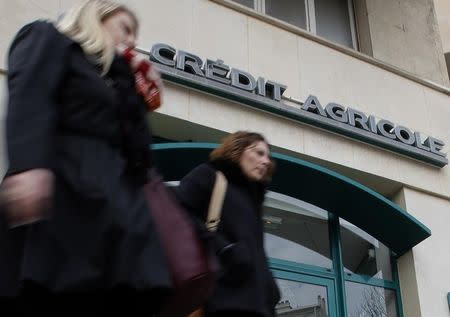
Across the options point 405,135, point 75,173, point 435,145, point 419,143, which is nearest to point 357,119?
point 405,135

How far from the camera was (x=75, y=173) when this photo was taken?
208 cm

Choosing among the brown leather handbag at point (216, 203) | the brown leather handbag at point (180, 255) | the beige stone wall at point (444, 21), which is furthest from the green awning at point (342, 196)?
the beige stone wall at point (444, 21)

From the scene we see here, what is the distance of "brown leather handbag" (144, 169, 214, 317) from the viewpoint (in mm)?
2176

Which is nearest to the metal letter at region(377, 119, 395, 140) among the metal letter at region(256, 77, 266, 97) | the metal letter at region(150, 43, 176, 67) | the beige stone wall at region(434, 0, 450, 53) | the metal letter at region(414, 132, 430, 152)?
the metal letter at region(414, 132, 430, 152)

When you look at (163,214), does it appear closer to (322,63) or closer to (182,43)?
(182,43)

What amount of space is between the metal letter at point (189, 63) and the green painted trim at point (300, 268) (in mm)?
2099

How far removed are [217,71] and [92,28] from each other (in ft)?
15.3

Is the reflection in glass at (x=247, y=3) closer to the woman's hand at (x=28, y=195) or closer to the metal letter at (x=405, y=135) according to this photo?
the metal letter at (x=405, y=135)

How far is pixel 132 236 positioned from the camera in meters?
2.02

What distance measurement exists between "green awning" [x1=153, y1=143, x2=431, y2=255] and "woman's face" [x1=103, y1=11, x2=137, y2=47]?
12.1 ft

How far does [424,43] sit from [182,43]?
4.31 m

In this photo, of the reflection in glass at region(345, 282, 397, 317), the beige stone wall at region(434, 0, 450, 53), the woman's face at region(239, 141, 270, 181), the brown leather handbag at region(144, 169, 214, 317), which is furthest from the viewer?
the beige stone wall at region(434, 0, 450, 53)

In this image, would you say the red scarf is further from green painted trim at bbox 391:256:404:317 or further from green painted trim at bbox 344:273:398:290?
green painted trim at bbox 391:256:404:317

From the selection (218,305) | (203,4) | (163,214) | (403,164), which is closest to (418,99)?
(403,164)
